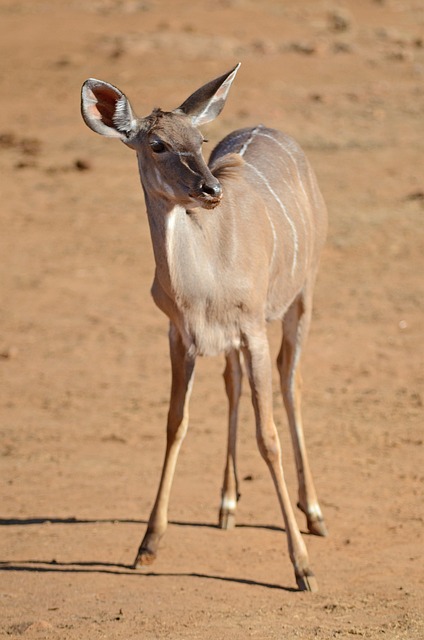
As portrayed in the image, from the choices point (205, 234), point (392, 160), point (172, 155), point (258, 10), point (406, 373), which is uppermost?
point (172, 155)

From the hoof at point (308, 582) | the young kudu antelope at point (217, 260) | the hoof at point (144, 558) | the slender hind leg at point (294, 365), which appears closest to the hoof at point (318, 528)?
the young kudu antelope at point (217, 260)

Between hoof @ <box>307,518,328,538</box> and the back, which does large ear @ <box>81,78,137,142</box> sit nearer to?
the back

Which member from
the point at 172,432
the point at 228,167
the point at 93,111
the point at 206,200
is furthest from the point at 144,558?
the point at 93,111

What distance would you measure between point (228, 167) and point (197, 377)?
281 cm

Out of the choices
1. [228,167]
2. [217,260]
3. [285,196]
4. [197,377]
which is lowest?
[197,377]

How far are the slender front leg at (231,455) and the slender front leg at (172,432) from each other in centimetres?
44

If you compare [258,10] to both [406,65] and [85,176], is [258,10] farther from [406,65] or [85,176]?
[85,176]

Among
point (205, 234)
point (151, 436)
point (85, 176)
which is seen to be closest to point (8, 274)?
point (85, 176)

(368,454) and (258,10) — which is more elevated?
(368,454)

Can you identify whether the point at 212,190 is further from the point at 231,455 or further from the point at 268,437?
the point at 231,455

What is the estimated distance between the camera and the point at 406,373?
335 inches

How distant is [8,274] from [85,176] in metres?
2.94

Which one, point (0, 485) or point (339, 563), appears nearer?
point (339, 563)

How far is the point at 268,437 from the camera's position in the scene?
224 inches
